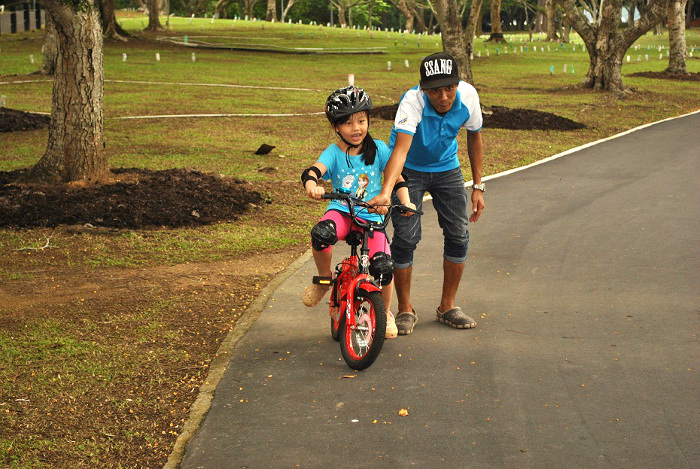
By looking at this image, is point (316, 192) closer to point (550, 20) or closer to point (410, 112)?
point (410, 112)

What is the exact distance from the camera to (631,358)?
610 centimetres

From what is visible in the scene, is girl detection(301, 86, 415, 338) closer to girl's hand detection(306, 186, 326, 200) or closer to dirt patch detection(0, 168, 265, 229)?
girl's hand detection(306, 186, 326, 200)

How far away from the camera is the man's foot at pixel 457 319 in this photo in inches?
268

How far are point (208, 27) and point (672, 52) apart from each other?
147 ft

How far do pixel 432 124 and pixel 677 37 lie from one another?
3728cm

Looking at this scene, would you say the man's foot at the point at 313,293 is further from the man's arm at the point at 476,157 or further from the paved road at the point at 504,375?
the man's arm at the point at 476,157

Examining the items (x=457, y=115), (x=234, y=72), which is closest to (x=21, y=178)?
(x=457, y=115)

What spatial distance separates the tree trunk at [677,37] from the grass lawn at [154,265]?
916 centimetres

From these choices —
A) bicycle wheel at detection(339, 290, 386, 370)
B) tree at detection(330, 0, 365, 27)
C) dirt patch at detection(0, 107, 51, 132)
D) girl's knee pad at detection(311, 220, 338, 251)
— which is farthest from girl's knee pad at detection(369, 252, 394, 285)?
tree at detection(330, 0, 365, 27)

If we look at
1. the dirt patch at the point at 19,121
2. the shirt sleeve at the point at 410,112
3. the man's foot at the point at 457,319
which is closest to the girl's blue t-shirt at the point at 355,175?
the shirt sleeve at the point at 410,112

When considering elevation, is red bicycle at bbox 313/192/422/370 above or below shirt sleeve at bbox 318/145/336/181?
below

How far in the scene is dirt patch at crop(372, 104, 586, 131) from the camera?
21.0m

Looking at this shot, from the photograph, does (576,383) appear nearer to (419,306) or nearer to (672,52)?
(419,306)

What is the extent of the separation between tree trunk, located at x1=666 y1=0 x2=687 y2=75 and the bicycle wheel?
122 ft
